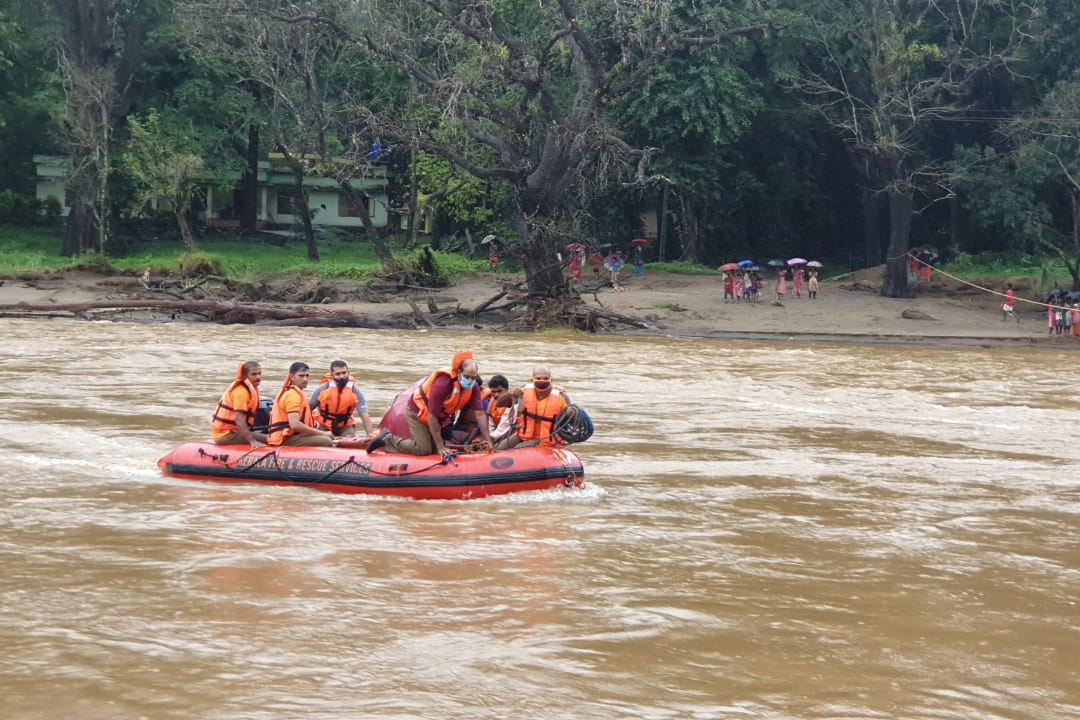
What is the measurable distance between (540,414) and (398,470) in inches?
55.3

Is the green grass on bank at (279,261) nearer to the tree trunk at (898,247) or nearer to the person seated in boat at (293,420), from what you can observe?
the tree trunk at (898,247)

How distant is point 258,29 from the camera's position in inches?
1484

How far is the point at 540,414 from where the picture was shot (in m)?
12.5

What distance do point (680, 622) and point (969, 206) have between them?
29685 mm

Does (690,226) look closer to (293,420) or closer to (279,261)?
(279,261)

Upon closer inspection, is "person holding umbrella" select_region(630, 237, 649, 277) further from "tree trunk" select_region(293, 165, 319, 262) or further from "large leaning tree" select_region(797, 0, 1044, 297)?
"tree trunk" select_region(293, 165, 319, 262)

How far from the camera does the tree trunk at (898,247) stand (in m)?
33.9

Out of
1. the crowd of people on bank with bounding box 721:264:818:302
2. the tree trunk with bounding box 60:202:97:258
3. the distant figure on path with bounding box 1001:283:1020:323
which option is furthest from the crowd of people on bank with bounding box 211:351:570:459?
the tree trunk with bounding box 60:202:97:258

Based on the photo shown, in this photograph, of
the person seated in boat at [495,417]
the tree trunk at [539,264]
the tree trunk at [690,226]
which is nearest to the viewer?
the person seated in boat at [495,417]

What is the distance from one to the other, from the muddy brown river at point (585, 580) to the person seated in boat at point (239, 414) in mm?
522

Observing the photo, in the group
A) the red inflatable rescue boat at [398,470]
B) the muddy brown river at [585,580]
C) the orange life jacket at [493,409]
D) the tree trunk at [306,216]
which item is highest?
the tree trunk at [306,216]

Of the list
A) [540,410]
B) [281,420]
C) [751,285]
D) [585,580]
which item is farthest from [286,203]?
[585,580]

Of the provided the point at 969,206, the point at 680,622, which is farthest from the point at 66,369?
the point at 969,206

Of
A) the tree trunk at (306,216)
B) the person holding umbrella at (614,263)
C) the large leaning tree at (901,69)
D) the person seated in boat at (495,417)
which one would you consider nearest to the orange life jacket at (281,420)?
the person seated in boat at (495,417)
